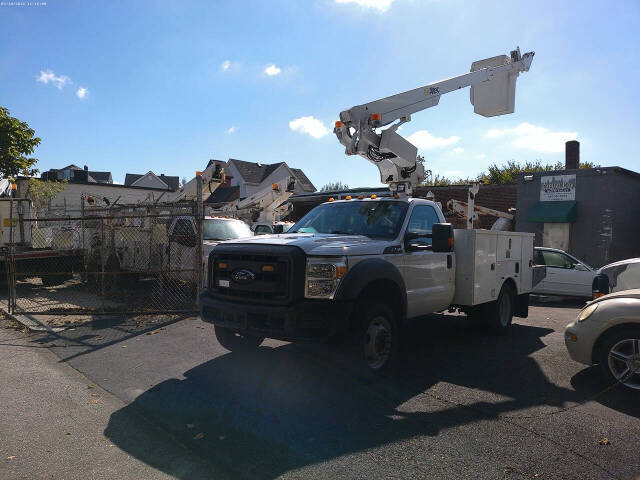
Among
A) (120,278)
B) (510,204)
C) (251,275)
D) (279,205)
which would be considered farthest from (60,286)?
(510,204)

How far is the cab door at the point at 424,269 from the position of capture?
6.04 meters

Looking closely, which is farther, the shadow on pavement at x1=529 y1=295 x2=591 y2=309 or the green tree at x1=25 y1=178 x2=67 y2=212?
the green tree at x1=25 y1=178 x2=67 y2=212

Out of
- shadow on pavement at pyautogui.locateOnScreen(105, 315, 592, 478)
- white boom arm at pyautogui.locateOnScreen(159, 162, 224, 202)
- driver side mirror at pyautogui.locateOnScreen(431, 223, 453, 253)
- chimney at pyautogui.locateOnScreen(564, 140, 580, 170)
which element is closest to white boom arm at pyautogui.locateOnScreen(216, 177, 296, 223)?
white boom arm at pyautogui.locateOnScreen(159, 162, 224, 202)

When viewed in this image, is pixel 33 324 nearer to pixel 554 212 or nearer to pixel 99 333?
pixel 99 333

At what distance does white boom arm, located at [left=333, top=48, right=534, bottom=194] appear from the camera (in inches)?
331

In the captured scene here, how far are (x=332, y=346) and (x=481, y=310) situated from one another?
3.67 m

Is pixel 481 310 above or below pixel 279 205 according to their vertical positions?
below

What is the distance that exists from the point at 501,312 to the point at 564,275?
5.49 meters

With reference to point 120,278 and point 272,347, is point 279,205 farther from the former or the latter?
point 272,347

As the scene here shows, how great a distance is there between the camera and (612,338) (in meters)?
5.23

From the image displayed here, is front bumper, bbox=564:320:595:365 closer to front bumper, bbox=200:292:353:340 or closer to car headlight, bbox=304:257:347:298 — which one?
front bumper, bbox=200:292:353:340

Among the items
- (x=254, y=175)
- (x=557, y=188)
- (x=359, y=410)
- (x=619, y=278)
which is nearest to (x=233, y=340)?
(x=359, y=410)

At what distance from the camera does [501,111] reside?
9477 mm

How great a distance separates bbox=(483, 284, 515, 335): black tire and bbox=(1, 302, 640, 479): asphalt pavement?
63cm
